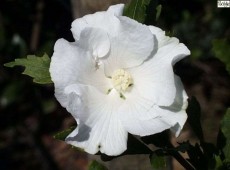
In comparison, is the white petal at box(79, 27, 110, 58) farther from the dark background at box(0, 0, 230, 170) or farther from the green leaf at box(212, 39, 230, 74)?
the dark background at box(0, 0, 230, 170)

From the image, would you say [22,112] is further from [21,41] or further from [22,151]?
[21,41]

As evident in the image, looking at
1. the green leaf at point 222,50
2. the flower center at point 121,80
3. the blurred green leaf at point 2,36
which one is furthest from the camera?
the blurred green leaf at point 2,36

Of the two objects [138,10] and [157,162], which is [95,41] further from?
[157,162]

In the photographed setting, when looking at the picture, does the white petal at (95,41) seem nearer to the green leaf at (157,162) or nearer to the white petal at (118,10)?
the white petal at (118,10)

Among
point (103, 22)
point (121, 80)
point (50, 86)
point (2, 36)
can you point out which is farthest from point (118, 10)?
point (50, 86)

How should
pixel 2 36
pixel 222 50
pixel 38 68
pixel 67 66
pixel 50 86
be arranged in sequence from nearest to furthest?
pixel 67 66
pixel 38 68
pixel 222 50
pixel 2 36
pixel 50 86

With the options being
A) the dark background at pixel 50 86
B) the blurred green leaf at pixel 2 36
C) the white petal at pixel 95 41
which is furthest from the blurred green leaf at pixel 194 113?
the blurred green leaf at pixel 2 36

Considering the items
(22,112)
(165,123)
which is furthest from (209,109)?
(165,123)
